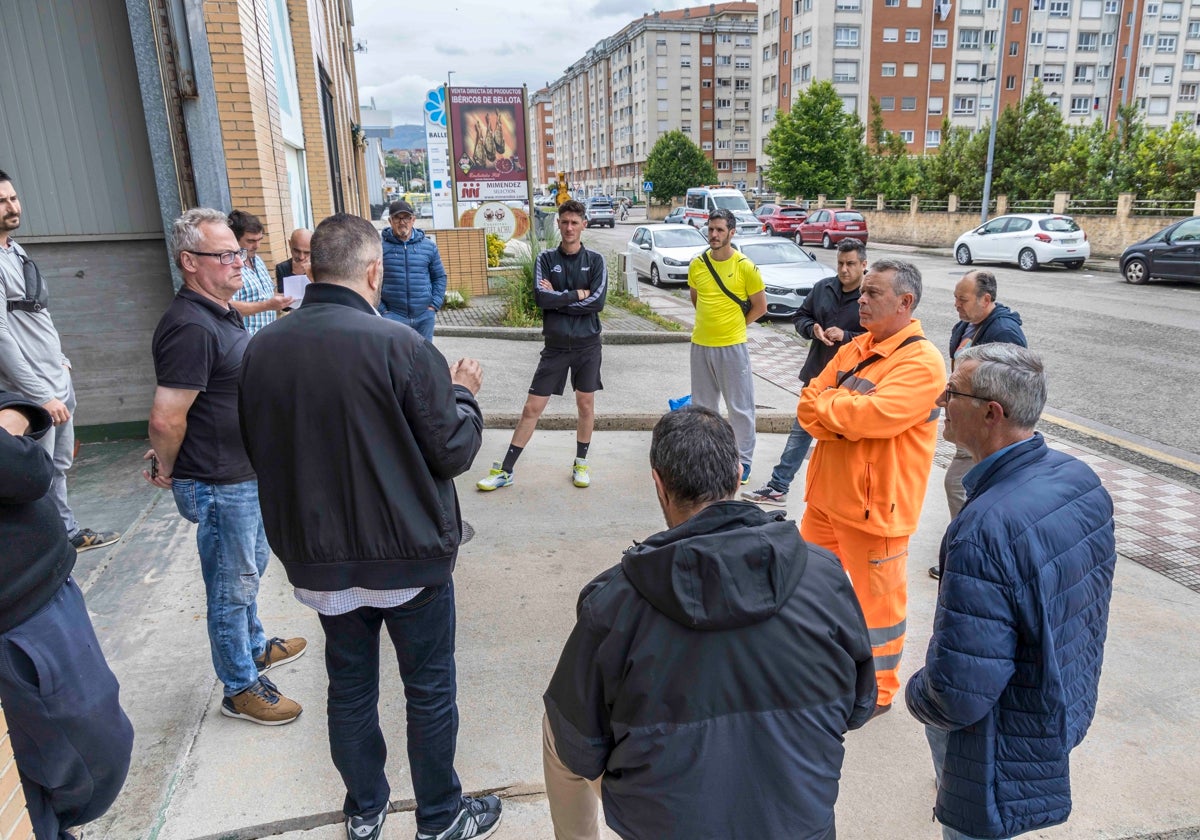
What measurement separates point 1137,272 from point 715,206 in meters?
17.7

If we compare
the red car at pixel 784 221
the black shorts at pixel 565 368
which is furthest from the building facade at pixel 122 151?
the red car at pixel 784 221

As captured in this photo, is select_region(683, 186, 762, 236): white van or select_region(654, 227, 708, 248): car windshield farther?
select_region(683, 186, 762, 236): white van

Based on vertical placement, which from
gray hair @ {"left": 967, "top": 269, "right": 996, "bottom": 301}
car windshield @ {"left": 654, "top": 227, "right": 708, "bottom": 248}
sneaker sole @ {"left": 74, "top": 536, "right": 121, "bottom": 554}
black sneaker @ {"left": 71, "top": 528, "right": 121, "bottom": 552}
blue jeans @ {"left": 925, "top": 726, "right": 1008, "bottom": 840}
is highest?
gray hair @ {"left": 967, "top": 269, "right": 996, "bottom": 301}

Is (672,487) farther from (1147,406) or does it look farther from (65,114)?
(1147,406)

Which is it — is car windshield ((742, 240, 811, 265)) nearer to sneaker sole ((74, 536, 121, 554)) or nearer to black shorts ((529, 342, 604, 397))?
black shorts ((529, 342, 604, 397))

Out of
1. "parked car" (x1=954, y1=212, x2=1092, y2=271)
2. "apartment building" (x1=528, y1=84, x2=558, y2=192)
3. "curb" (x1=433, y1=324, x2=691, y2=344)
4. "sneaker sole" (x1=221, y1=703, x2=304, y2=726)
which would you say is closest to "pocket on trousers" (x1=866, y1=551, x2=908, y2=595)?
"sneaker sole" (x1=221, y1=703, x2=304, y2=726)

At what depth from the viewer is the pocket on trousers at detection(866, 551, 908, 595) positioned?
307 cm

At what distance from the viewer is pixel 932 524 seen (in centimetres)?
529

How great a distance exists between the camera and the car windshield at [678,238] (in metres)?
19.6

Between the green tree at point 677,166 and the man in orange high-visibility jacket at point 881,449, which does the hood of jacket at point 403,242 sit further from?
the green tree at point 677,166

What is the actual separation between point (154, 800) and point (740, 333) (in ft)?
14.7

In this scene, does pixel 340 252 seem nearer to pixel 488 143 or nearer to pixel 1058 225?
pixel 488 143

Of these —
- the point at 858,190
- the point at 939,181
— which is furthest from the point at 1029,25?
the point at 939,181

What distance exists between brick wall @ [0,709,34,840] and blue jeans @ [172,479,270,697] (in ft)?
3.87
